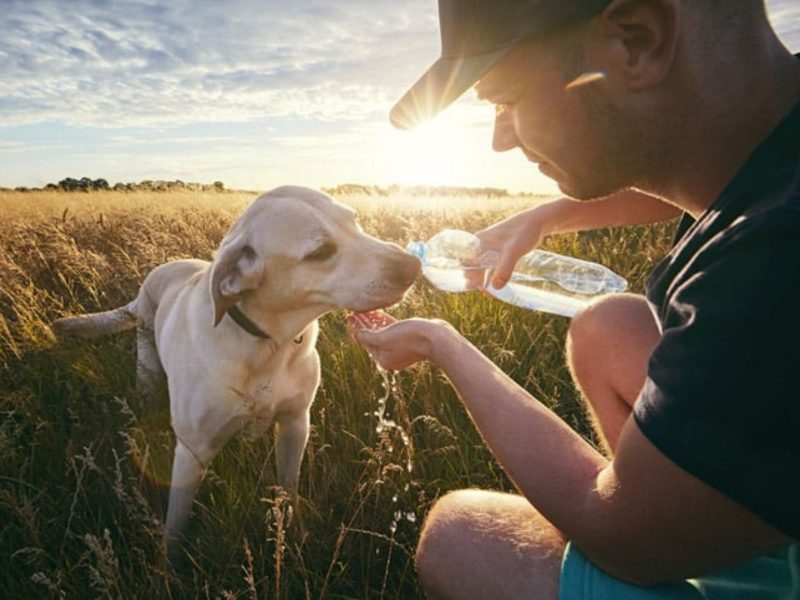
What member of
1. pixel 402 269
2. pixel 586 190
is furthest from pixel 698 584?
pixel 402 269

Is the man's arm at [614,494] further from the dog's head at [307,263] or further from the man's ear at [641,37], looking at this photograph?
the dog's head at [307,263]

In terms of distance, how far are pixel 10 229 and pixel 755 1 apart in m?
11.6

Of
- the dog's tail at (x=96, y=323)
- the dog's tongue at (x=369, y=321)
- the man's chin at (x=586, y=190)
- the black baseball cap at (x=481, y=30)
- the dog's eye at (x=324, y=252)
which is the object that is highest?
the black baseball cap at (x=481, y=30)

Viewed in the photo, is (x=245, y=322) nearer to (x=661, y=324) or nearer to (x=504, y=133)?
(x=504, y=133)

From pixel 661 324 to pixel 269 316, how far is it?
221 cm

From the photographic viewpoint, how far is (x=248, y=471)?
3.49 m

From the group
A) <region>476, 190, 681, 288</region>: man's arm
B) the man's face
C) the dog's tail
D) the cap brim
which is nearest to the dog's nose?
<region>476, 190, 681, 288</region>: man's arm

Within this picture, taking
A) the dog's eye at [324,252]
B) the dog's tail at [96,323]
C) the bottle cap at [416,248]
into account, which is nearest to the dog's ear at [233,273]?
the dog's eye at [324,252]

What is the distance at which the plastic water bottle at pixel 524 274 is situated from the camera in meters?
3.93

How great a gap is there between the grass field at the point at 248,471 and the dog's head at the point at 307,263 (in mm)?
577

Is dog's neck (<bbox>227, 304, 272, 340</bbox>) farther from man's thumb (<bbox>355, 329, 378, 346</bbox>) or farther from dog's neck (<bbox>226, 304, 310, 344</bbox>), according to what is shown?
man's thumb (<bbox>355, 329, 378, 346</bbox>)

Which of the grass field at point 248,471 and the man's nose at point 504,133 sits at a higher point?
the man's nose at point 504,133

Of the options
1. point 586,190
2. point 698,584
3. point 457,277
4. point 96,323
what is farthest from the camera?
point 96,323

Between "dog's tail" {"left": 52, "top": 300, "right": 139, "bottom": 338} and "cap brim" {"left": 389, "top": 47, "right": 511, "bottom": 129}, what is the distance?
3891mm
